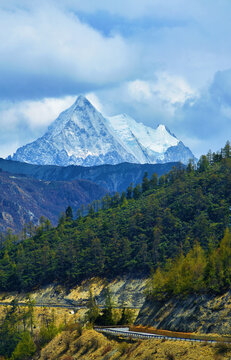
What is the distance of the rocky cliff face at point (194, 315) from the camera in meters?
76.1

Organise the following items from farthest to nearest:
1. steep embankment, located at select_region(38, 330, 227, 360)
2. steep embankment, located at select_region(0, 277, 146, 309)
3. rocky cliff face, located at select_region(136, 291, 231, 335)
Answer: steep embankment, located at select_region(0, 277, 146, 309), rocky cliff face, located at select_region(136, 291, 231, 335), steep embankment, located at select_region(38, 330, 227, 360)

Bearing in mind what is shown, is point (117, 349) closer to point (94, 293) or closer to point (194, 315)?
point (194, 315)

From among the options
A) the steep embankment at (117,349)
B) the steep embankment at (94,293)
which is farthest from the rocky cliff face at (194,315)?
the steep embankment at (94,293)

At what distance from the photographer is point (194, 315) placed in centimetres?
8175

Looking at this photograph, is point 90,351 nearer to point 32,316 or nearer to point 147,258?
point 32,316

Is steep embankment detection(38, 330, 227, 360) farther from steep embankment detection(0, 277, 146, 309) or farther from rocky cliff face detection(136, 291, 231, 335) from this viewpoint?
steep embankment detection(0, 277, 146, 309)

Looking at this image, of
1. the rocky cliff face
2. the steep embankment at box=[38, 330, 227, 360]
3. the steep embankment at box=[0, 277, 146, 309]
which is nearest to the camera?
the steep embankment at box=[38, 330, 227, 360]

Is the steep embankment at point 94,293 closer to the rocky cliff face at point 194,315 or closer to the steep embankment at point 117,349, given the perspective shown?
the steep embankment at point 117,349

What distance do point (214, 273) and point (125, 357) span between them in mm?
20253

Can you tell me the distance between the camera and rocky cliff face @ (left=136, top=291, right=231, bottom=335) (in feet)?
250

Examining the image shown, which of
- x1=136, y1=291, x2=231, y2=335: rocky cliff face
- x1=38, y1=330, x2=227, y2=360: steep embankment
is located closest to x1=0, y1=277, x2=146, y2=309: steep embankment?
x1=38, y1=330, x2=227, y2=360: steep embankment

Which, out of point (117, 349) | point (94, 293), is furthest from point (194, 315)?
point (94, 293)

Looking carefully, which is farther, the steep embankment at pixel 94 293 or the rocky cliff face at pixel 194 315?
the steep embankment at pixel 94 293

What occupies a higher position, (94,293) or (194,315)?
(94,293)
